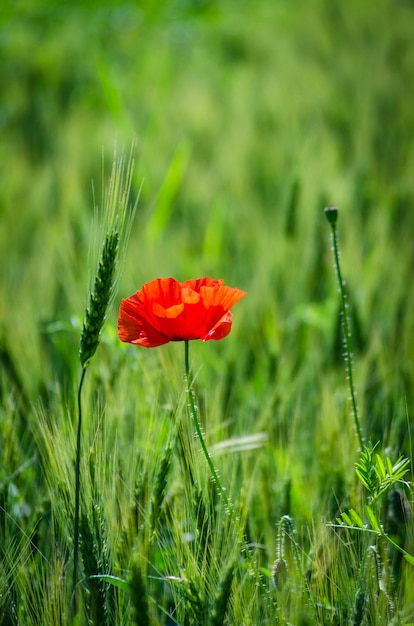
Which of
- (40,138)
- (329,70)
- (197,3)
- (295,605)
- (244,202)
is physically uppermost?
(197,3)

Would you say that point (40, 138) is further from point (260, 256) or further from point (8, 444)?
point (8, 444)

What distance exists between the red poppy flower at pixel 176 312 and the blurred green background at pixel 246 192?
137mm

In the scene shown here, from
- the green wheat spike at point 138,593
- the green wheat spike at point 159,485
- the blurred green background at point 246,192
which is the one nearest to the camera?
the green wheat spike at point 138,593

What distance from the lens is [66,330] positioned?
3.87ft

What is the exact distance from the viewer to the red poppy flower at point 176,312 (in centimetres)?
62

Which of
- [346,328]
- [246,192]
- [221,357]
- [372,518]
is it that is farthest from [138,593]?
[246,192]

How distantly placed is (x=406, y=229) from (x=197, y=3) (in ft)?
15.1

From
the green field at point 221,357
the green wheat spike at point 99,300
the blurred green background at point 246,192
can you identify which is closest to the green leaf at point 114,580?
the green field at point 221,357

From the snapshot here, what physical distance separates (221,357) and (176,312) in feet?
2.19

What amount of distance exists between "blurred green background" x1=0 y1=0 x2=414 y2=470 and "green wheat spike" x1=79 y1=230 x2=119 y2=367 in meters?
0.10

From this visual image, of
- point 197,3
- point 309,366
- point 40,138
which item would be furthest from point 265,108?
point 197,3

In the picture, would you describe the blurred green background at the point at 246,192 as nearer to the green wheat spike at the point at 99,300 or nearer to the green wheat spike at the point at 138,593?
the green wheat spike at the point at 99,300

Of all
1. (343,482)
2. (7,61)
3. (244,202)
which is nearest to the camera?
(343,482)

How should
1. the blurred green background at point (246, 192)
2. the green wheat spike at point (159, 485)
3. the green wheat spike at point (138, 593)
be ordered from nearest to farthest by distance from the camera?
1. the green wheat spike at point (138, 593)
2. the green wheat spike at point (159, 485)
3. the blurred green background at point (246, 192)
